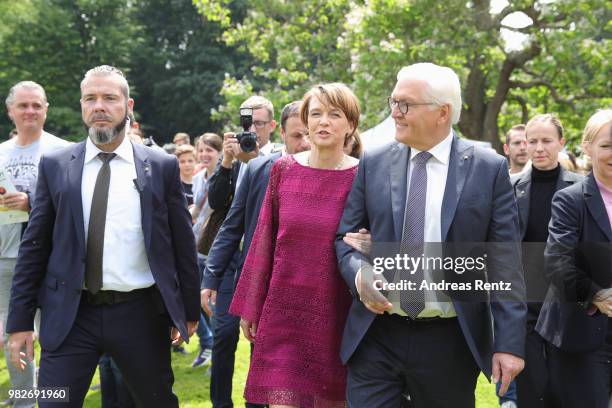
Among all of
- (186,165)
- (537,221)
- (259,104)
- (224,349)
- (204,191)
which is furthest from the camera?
(186,165)

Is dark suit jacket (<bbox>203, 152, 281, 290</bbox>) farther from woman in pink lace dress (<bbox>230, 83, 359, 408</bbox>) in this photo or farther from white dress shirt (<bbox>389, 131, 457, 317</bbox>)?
white dress shirt (<bbox>389, 131, 457, 317</bbox>)

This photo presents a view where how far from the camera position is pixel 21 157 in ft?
20.2

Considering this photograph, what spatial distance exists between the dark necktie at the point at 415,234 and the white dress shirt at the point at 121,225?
63.0 inches

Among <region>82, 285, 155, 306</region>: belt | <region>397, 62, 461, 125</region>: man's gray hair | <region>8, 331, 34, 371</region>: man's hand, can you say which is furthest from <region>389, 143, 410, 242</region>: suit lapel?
<region>8, 331, 34, 371</region>: man's hand

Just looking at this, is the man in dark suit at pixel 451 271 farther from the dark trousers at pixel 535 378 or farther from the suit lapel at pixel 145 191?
the dark trousers at pixel 535 378

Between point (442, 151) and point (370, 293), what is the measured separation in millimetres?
830

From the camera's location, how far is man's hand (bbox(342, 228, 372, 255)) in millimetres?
3557

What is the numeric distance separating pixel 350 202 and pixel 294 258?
1.50 feet

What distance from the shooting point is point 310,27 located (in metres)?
18.2

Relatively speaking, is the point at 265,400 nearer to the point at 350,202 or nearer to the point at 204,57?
the point at 350,202

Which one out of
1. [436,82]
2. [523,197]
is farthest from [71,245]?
[523,197]

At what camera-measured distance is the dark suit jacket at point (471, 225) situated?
3430 mm

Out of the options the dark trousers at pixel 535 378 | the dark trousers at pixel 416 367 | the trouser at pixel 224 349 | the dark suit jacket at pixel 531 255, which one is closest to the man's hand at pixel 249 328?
the dark trousers at pixel 416 367

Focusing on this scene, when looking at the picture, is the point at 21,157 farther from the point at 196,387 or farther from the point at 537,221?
the point at 537,221
